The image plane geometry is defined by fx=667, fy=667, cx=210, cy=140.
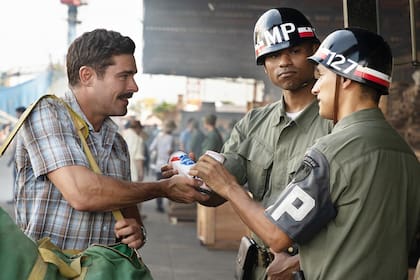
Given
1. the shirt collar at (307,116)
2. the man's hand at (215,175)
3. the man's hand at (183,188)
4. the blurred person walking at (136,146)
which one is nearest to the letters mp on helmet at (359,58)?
the man's hand at (215,175)

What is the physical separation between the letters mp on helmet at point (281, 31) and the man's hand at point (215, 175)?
0.72 metres

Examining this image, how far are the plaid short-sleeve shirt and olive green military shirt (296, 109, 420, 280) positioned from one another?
981 millimetres

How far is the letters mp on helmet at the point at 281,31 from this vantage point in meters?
A: 3.21

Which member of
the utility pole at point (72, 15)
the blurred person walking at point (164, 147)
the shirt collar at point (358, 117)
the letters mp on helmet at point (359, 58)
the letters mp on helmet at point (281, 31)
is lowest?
the blurred person walking at point (164, 147)

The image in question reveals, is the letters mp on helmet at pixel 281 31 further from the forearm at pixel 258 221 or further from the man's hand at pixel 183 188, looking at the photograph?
the forearm at pixel 258 221

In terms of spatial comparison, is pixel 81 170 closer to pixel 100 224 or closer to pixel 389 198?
pixel 100 224

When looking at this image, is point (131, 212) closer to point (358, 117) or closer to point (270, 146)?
point (270, 146)

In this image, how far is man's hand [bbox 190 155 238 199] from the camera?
2.69 m

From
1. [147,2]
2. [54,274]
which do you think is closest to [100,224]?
[54,274]

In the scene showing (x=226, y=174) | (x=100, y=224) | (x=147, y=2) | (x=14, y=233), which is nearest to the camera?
(x=14, y=233)

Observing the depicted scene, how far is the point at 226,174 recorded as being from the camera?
2729 millimetres

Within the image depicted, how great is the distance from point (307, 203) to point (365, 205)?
0.66 ft

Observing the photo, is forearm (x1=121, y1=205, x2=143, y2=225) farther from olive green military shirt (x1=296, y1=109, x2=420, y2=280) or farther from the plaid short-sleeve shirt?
olive green military shirt (x1=296, y1=109, x2=420, y2=280)

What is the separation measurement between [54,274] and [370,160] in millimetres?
1198
